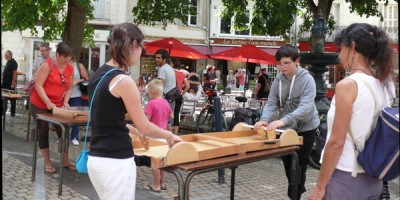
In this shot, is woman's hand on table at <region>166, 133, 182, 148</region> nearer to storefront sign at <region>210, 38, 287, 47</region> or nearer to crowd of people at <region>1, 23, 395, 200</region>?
crowd of people at <region>1, 23, 395, 200</region>

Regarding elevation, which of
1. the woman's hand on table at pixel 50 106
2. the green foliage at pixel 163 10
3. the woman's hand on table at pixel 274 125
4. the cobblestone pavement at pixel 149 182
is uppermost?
the green foliage at pixel 163 10

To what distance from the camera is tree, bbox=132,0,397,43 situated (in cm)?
1431

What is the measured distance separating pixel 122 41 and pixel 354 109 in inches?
56.1

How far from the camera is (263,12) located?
54.3ft

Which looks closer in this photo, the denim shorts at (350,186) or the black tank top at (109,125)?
the denim shorts at (350,186)

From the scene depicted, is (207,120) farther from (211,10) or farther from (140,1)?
(211,10)

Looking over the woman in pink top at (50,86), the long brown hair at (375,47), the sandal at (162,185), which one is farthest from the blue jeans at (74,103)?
the long brown hair at (375,47)

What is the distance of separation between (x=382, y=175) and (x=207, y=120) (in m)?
9.35

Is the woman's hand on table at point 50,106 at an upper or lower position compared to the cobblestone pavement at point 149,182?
upper

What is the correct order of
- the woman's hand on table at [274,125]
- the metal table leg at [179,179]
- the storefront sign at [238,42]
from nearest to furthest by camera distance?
the metal table leg at [179,179] → the woman's hand on table at [274,125] → the storefront sign at [238,42]

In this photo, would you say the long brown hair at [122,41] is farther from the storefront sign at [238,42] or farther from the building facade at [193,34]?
the storefront sign at [238,42]

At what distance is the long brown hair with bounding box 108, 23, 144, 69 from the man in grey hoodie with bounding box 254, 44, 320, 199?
1814 millimetres

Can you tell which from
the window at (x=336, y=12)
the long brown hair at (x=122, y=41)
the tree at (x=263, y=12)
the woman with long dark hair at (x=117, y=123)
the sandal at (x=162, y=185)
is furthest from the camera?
the window at (x=336, y=12)

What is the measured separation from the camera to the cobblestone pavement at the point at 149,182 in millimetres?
5891
